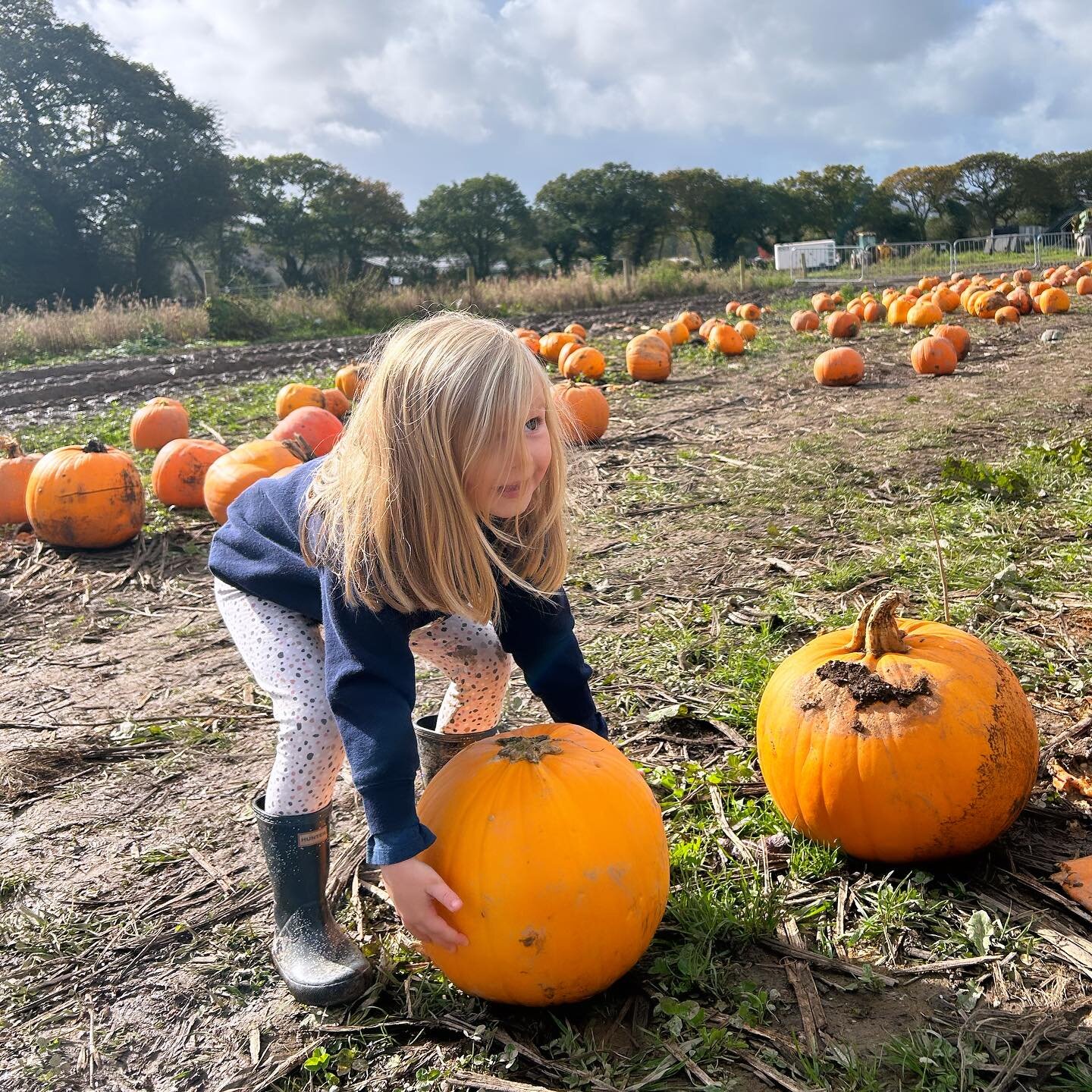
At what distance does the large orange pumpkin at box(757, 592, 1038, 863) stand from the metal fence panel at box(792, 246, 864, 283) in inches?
1371

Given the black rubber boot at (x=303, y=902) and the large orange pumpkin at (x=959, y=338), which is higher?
the large orange pumpkin at (x=959, y=338)

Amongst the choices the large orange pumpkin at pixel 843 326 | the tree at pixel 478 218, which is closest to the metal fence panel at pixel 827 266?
the tree at pixel 478 218

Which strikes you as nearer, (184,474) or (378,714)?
(378,714)

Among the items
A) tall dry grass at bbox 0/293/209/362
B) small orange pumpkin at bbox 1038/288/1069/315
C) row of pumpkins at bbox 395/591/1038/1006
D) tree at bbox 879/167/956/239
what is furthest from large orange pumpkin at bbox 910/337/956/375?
tree at bbox 879/167/956/239

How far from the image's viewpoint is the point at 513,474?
221cm

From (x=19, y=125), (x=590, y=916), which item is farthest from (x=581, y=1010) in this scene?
(x=19, y=125)

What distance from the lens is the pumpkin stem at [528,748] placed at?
2.23 metres

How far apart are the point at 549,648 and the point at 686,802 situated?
786mm

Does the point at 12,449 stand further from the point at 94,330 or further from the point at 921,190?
the point at 921,190

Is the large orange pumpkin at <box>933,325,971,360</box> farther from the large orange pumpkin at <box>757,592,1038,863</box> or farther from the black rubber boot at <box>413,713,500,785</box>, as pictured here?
the black rubber boot at <box>413,713,500,785</box>

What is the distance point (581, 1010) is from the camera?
2189mm

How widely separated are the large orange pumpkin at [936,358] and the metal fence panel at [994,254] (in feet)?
79.9

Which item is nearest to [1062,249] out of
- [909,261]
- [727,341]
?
[909,261]

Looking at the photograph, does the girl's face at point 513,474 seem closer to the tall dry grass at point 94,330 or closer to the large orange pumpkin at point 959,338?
the large orange pumpkin at point 959,338
